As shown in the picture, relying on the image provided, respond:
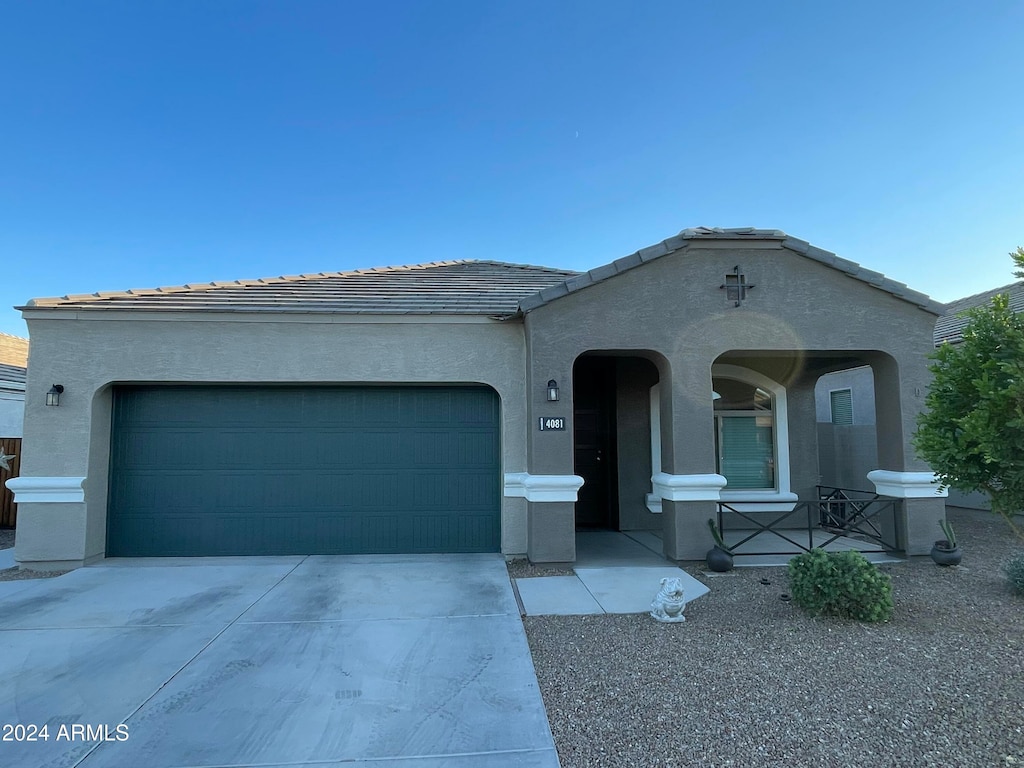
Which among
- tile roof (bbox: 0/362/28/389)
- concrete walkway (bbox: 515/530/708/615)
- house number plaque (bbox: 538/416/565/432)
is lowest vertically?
concrete walkway (bbox: 515/530/708/615)

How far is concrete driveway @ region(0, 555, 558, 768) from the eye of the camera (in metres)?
3.12

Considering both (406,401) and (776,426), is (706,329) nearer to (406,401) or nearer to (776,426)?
(776,426)

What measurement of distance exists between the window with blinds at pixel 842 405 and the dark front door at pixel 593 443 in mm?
8387

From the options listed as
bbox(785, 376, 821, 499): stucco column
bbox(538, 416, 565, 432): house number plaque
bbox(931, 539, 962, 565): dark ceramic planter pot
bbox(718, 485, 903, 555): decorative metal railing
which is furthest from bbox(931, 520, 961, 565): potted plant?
bbox(538, 416, 565, 432): house number plaque

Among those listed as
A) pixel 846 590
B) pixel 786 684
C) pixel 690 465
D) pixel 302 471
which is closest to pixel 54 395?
pixel 302 471

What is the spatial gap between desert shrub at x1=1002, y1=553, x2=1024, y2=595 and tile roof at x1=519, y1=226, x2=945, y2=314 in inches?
136

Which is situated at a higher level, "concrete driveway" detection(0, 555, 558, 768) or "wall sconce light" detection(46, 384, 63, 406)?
"wall sconce light" detection(46, 384, 63, 406)

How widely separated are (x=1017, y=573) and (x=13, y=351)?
2485cm

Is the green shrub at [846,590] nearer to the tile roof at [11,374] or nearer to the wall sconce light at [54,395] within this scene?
the wall sconce light at [54,395]

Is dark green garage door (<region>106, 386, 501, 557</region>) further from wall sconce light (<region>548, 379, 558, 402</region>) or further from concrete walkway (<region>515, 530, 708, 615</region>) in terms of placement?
concrete walkway (<region>515, 530, 708, 615</region>)

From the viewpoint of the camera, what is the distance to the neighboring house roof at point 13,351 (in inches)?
626

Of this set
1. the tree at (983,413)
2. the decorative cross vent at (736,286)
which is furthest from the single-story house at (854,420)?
the tree at (983,413)

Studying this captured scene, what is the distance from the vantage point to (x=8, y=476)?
Result: 9.86 metres

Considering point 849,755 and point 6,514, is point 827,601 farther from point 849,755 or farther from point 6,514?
point 6,514
